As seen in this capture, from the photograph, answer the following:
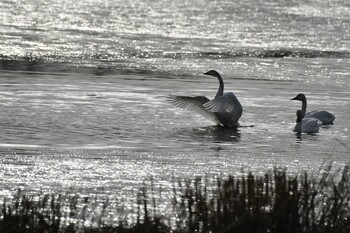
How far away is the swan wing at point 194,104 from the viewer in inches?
599

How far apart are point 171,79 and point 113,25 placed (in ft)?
36.4

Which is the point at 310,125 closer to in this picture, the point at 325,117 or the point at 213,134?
the point at 325,117

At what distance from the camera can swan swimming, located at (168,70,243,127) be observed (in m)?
14.5

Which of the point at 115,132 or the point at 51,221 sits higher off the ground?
the point at 51,221

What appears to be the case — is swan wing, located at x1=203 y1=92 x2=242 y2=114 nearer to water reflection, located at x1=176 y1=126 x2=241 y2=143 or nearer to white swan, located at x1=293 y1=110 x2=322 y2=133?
water reflection, located at x1=176 y1=126 x2=241 y2=143

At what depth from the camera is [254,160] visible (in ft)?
37.3

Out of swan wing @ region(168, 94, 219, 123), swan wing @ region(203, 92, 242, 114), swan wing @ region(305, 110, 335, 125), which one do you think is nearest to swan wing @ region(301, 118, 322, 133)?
swan wing @ region(305, 110, 335, 125)

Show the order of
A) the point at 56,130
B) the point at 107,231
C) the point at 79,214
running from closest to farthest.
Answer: the point at 107,231 < the point at 79,214 < the point at 56,130

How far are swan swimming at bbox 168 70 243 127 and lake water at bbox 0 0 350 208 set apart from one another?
228 millimetres

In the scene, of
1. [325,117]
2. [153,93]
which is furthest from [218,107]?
[153,93]

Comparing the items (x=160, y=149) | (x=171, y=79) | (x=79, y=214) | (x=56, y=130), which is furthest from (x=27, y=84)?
(x=79, y=214)

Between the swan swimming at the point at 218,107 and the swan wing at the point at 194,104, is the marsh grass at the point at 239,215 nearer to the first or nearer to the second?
the swan swimming at the point at 218,107

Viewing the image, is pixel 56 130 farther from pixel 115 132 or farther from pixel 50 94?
pixel 50 94

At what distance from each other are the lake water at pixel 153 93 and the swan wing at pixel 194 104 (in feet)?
0.70
